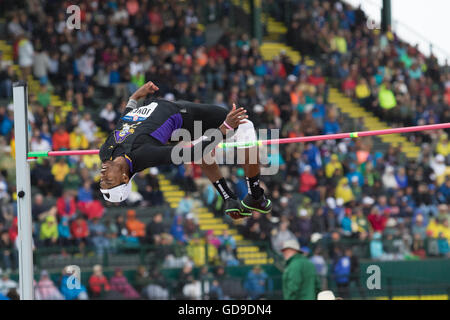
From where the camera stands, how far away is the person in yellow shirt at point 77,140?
15133 mm

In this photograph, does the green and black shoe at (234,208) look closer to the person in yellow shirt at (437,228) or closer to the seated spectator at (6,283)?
the seated spectator at (6,283)

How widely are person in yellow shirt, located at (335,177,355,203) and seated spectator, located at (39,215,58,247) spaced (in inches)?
220

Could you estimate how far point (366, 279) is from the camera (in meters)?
14.6

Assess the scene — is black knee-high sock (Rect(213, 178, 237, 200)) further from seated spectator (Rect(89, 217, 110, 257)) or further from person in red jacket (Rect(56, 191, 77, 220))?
person in red jacket (Rect(56, 191, 77, 220))

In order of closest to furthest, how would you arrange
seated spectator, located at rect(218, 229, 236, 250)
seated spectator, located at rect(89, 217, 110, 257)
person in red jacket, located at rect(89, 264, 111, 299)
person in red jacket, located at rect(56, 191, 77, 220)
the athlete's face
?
the athlete's face → person in red jacket, located at rect(89, 264, 111, 299) → seated spectator, located at rect(89, 217, 110, 257) → person in red jacket, located at rect(56, 191, 77, 220) → seated spectator, located at rect(218, 229, 236, 250)

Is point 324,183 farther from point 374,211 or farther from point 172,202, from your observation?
point 172,202

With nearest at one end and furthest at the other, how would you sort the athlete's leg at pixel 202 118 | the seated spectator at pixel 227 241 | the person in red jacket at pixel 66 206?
1. the athlete's leg at pixel 202 118
2. the person in red jacket at pixel 66 206
3. the seated spectator at pixel 227 241

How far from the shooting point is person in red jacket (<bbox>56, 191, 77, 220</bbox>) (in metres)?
14.0

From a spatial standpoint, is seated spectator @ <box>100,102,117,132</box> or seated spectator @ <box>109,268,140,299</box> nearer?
seated spectator @ <box>109,268,140,299</box>

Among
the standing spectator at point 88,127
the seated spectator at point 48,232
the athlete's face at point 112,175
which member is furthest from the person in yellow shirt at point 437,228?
the athlete's face at point 112,175

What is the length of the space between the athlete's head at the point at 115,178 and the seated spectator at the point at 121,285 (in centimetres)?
613

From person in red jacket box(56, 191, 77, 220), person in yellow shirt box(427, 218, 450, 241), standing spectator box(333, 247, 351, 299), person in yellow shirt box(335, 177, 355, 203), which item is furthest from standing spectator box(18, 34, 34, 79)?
person in yellow shirt box(427, 218, 450, 241)

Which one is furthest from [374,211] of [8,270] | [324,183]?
[8,270]
